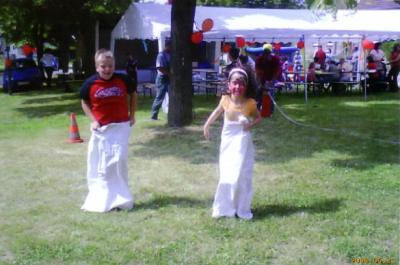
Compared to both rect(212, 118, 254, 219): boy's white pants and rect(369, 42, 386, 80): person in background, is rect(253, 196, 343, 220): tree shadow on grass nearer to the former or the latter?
rect(212, 118, 254, 219): boy's white pants

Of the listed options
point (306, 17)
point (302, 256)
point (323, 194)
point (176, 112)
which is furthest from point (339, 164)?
point (306, 17)

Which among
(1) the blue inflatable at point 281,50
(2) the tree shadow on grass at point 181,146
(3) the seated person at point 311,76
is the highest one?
(1) the blue inflatable at point 281,50

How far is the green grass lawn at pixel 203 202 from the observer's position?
470cm

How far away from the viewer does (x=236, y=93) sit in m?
5.37

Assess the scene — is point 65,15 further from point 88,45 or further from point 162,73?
point 162,73

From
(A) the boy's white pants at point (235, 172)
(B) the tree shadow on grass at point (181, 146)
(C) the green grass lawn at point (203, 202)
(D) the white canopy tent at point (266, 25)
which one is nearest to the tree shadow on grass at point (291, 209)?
(C) the green grass lawn at point (203, 202)

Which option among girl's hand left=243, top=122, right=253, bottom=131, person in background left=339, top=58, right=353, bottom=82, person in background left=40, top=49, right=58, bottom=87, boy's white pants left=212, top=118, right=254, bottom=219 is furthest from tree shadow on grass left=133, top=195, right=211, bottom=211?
person in background left=40, top=49, right=58, bottom=87

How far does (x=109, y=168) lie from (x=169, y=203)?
86 cm

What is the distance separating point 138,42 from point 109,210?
74.4ft

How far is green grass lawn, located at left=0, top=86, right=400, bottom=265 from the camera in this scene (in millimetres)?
4695

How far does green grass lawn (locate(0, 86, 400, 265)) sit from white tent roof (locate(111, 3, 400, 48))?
5.82 metres

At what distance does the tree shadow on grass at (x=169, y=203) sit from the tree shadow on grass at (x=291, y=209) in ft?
2.18

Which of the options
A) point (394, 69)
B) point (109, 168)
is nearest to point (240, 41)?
point (394, 69)

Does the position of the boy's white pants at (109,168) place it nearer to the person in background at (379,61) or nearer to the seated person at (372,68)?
the seated person at (372,68)
